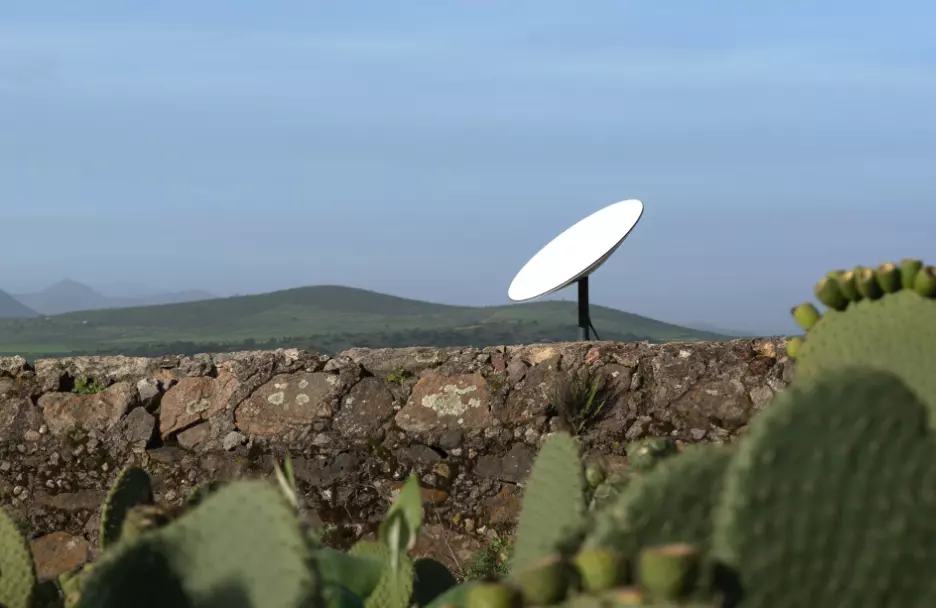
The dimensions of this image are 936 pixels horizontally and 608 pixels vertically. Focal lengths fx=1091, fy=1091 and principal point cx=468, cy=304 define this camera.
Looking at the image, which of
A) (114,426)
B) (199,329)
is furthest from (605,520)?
(199,329)

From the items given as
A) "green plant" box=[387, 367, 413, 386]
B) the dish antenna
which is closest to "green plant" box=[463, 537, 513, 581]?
"green plant" box=[387, 367, 413, 386]

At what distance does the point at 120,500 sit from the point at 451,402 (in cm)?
482

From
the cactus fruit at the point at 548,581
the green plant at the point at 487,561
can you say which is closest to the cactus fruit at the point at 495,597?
the cactus fruit at the point at 548,581

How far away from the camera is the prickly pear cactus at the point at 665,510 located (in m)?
0.85

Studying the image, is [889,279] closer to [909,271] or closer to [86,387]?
[909,271]

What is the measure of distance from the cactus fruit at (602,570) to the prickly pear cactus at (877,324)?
2.39 feet

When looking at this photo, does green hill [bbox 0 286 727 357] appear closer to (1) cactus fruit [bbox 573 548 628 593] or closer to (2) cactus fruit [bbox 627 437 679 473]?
(2) cactus fruit [bbox 627 437 679 473]

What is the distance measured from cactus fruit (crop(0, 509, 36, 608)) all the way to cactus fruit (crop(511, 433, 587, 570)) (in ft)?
2.02

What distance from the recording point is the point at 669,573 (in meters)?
0.71

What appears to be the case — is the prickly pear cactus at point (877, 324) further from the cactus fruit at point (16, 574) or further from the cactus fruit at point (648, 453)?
the cactus fruit at point (16, 574)

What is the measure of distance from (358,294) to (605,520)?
297ft

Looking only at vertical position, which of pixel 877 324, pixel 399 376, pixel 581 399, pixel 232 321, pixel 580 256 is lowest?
pixel 581 399

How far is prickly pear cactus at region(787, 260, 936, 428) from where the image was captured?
141cm

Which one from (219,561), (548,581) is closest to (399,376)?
(219,561)
